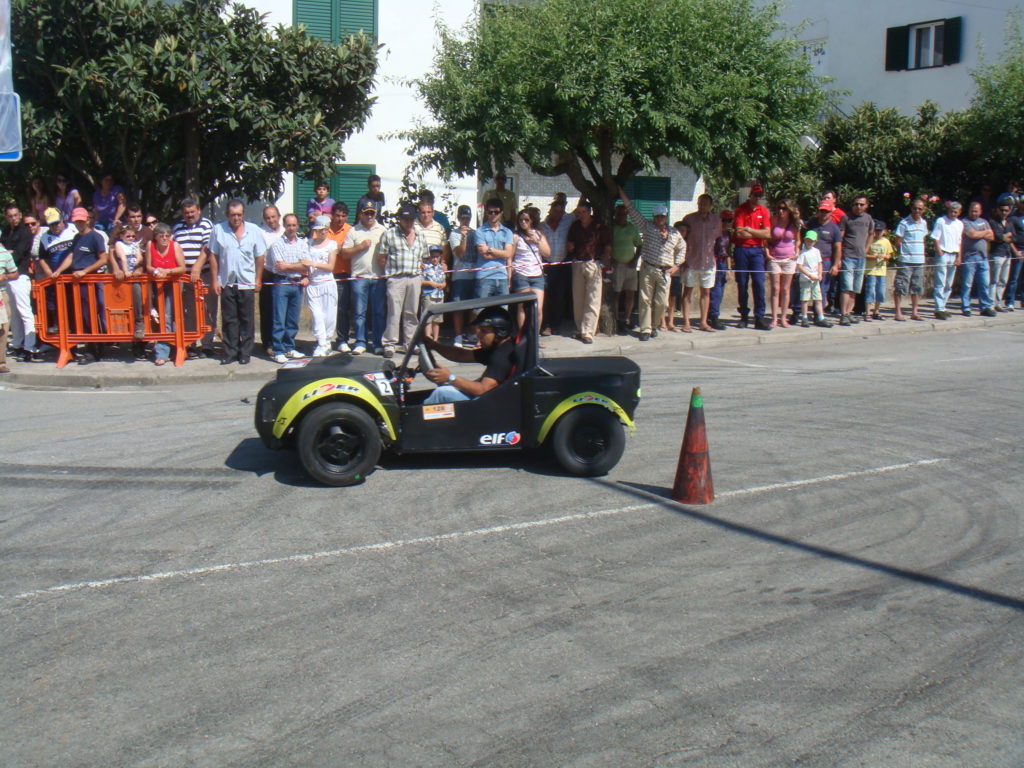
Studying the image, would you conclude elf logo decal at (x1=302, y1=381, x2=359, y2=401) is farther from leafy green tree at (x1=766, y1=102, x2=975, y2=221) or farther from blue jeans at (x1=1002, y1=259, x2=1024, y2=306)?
leafy green tree at (x1=766, y1=102, x2=975, y2=221)

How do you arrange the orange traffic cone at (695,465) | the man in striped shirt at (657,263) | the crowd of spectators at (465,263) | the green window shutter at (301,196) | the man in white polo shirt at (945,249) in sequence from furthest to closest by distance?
the green window shutter at (301,196)
the man in white polo shirt at (945,249)
the man in striped shirt at (657,263)
the crowd of spectators at (465,263)
the orange traffic cone at (695,465)

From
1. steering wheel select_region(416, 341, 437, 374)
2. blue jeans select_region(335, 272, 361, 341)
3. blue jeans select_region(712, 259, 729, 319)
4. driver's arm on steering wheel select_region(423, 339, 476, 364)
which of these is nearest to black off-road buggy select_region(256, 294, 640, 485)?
steering wheel select_region(416, 341, 437, 374)

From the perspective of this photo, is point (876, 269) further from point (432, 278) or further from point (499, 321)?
point (499, 321)

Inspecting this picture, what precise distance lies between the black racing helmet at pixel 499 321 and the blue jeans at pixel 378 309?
588 cm

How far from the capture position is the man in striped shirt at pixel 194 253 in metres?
13.5

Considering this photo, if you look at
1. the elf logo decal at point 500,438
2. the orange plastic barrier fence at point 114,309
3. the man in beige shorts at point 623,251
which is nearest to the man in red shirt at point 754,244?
the man in beige shorts at point 623,251

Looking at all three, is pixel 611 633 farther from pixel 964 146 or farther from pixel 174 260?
pixel 964 146

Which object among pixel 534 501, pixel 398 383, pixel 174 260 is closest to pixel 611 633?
pixel 534 501

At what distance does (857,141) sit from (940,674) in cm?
2029

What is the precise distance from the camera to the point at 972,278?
18562mm

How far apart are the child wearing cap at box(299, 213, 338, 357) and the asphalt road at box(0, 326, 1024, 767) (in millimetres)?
4126

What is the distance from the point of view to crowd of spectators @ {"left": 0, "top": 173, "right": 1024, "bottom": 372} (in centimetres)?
1346

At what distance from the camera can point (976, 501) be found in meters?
7.75

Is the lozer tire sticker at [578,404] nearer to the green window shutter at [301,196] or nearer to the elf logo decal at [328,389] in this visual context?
the elf logo decal at [328,389]
